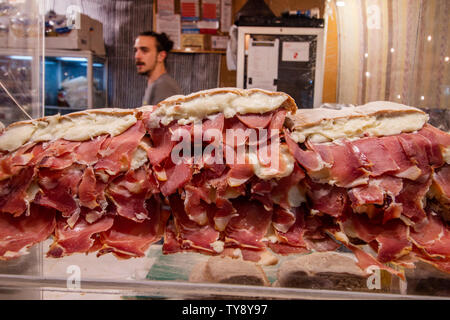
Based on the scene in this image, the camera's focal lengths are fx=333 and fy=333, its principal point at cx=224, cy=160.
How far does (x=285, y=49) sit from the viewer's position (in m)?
1.28

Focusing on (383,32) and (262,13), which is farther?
(383,32)

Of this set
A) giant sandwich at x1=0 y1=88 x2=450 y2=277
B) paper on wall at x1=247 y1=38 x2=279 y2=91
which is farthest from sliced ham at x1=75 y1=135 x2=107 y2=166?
paper on wall at x1=247 y1=38 x2=279 y2=91

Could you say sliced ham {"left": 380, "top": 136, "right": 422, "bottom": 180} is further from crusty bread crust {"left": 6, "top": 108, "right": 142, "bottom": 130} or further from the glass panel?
the glass panel

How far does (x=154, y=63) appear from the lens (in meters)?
1.72

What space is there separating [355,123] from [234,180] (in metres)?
→ 0.31

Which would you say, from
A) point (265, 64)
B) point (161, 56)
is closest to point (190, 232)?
point (265, 64)

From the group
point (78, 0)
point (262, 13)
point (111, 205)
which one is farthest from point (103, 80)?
point (111, 205)

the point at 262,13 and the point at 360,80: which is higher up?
the point at 262,13

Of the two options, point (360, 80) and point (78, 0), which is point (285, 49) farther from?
point (78, 0)

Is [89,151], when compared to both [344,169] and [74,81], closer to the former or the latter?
[344,169]

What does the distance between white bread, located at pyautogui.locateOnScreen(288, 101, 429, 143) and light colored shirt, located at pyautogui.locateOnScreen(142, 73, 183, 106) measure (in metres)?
0.84

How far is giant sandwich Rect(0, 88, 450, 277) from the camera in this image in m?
0.69

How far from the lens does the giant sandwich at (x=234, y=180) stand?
69cm

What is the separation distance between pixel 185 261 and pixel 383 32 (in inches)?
61.1
